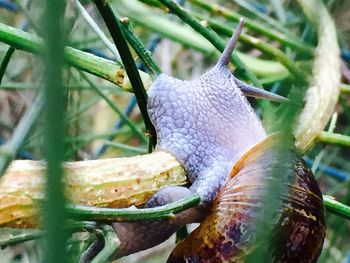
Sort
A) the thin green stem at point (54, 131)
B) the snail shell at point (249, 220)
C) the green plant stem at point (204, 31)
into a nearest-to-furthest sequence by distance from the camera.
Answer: the thin green stem at point (54, 131)
the snail shell at point (249, 220)
the green plant stem at point (204, 31)

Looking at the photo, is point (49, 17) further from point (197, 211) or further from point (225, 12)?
point (225, 12)

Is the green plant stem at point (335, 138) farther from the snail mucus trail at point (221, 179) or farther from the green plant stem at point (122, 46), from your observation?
the green plant stem at point (122, 46)

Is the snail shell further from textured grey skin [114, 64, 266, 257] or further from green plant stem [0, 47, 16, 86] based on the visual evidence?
green plant stem [0, 47, 16, 86]

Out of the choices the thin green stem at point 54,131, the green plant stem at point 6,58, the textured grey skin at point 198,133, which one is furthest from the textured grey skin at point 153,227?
Result: the thin green stem at point 54,131

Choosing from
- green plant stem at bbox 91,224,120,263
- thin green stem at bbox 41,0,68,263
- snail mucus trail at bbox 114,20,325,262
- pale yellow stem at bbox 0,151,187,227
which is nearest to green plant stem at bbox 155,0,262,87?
snail mucus trail at bbox 114,20,325,262

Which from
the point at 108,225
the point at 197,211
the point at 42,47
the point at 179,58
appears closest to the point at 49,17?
the point at 42,47

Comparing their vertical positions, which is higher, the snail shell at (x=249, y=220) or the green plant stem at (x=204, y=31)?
the green plant stem at (x=204, y=31)

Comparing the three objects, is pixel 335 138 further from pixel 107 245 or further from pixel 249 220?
pixel 107 245
